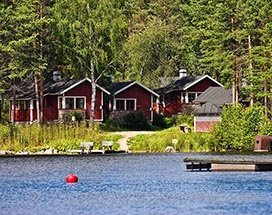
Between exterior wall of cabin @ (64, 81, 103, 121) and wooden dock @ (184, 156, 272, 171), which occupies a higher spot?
exterior wall of cabin @ (64, 81, 103, 121)

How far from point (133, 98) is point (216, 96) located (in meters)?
7.81

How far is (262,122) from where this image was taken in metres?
68.9

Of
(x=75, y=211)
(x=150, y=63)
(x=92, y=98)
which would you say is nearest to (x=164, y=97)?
(x=150, y=63)

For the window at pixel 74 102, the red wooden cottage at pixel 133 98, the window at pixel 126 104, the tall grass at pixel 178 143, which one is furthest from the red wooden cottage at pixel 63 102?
the tall grass at pixel 178 143

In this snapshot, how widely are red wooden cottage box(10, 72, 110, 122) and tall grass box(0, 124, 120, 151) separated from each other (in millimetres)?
13168

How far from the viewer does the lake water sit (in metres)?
36.3

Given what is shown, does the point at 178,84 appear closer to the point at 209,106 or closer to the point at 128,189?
the point at 209,106

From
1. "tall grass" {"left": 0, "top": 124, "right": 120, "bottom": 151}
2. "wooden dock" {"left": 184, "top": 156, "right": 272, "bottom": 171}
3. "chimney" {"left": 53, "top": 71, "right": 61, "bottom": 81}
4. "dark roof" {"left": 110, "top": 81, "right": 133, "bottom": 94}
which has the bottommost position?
"wooden dock" {"left": 184, "top": 156, "right": 272, "bottom": 171}

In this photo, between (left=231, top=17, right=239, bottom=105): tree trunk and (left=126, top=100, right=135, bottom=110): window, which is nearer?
(left=231, top=17, right=239, bottom=105): tree trunk

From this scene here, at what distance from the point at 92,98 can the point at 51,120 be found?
4768mm

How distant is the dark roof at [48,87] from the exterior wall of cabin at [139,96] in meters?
3.40

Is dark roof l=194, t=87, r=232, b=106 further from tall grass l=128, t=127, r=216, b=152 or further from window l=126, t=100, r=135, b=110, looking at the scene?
tall grass l=128, t=127, r=216, b=152

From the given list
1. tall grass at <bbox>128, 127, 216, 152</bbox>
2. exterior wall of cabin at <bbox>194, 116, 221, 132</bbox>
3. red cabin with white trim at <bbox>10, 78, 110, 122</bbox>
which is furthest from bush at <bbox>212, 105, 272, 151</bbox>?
red cabin with white trim at <bbox>10, 78, 110, 122</bbox>

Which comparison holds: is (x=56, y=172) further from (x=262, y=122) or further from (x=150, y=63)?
(x=150, y=63)
